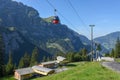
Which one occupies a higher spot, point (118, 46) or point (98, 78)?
point (118, 46)

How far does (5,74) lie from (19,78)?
21.7m

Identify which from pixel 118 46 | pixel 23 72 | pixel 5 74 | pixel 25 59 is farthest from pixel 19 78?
pixel 118 46

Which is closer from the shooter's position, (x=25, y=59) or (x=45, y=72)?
(x=45, y=72)

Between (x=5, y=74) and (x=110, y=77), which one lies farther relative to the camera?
(x=5, y=74)

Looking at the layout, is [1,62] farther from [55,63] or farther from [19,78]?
[55,63]

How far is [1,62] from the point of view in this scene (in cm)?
11738

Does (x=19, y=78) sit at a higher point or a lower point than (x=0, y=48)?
lower

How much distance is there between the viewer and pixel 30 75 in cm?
10362

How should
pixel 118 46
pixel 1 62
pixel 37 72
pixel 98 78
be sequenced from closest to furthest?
pixel 98 78, pixel 37 72, pixel 1 62, pixel 118 46

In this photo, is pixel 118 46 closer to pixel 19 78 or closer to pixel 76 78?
pixel 19 78

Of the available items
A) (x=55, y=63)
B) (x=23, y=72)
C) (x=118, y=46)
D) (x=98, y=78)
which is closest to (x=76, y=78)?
(x=98, y=78)

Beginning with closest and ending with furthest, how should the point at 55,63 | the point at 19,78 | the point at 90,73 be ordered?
the point at 90,73, the point at 19,78, the point at 55,63

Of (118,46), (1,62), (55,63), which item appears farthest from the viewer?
(118,46)

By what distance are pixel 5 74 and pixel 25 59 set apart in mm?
60502
